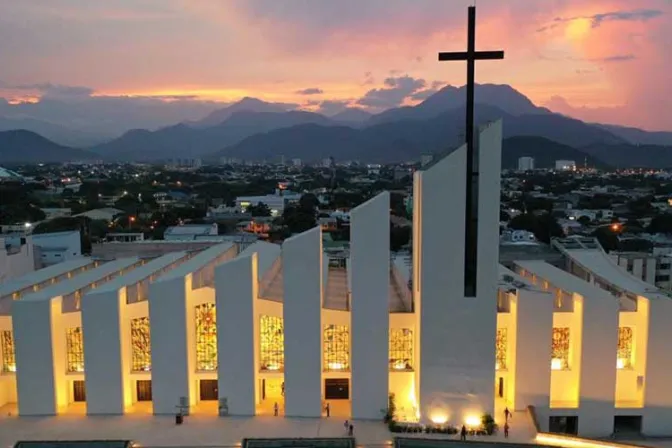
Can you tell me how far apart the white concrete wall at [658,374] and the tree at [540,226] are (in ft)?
140

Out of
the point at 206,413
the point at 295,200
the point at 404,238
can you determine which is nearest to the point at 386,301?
the point at 206,413

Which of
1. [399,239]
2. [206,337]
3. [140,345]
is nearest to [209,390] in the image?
[206,337]

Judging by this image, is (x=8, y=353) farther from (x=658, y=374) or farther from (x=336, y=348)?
(x=658, y=374)

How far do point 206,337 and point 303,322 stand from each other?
354 centimetres

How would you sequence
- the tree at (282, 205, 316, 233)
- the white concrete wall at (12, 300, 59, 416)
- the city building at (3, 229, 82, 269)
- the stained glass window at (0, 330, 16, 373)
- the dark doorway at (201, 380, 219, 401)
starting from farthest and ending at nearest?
the tree at (282, 205, 316, 233), the city building at (3, 229, 82, 269), the dark doorway at (201, 380, 219, 401), the stained glass window at (0, 330, 16, 373), the white concrete wall at (12, 300, 59, 416)

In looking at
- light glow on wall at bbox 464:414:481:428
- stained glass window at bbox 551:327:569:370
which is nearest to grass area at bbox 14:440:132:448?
light glow on wall at bbox 464:414:481:428

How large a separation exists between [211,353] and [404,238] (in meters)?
38.4

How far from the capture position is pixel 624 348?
63.8 ft

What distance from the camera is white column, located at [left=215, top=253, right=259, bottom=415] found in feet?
59.6

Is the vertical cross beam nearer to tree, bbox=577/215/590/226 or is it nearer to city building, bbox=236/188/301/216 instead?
tree, bbox=577/215/590/226

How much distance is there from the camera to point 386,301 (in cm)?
1786

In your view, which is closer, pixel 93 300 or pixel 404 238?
pixel 93 300

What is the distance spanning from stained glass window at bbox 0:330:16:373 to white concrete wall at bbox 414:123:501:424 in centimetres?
1325

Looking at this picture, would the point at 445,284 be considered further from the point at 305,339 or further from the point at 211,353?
the point at 211,353
